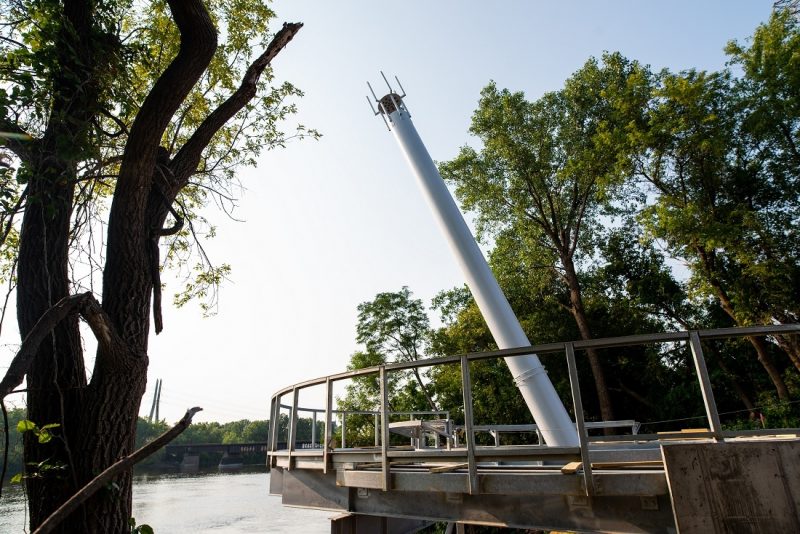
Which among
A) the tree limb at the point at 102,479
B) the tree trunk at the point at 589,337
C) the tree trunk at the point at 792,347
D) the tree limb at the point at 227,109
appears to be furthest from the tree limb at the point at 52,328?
the tree trunk at the point at 792,347

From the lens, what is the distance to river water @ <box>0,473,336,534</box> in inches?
987

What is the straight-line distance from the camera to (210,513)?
29062mm

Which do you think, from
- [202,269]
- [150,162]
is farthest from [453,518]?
[202,269]

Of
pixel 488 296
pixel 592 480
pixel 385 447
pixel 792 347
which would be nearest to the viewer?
pixel 592 480

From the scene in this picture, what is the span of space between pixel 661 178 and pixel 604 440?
A: 1511 centimetres

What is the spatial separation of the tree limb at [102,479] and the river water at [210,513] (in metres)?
20.7

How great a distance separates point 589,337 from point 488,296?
11158 mm

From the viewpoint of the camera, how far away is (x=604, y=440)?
4.86m

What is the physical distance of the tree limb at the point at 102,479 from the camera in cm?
136

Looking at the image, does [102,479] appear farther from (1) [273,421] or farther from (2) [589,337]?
(2) [589,337]

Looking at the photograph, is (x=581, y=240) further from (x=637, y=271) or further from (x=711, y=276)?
(x=711, y=276)

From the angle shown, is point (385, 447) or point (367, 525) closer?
point (385, 447)

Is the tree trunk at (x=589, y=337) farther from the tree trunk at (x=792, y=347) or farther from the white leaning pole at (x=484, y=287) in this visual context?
the white leaning pole at (x=484, y=287)

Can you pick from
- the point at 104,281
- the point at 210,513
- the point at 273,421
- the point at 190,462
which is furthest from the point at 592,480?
the point at 190,462
